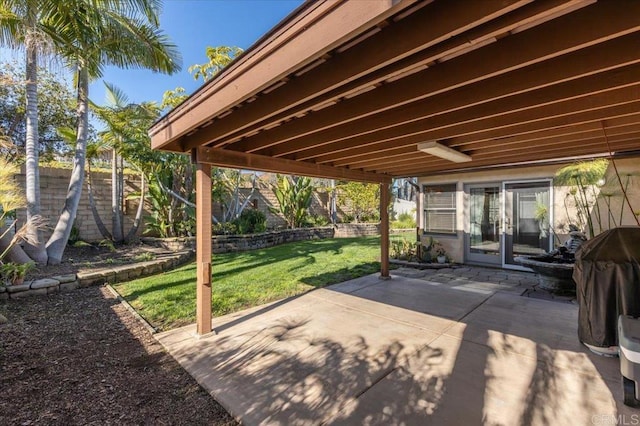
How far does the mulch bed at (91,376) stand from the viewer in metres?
2.35

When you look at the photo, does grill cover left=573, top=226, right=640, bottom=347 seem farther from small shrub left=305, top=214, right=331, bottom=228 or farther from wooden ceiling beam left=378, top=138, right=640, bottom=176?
small shrub left=305, top=214, right=331, bottom=228

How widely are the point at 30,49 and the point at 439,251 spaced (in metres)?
10.5

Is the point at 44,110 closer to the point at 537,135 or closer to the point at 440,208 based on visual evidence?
the point at 440,208

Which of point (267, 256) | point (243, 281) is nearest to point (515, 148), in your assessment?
point (243, 281)

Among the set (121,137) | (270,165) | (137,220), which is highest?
(121,137)

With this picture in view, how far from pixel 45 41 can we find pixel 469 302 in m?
9.56

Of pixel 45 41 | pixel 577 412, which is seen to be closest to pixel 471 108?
pixel 577 412

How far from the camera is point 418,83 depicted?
7.39 feet

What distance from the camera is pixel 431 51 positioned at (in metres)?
→ 1.73

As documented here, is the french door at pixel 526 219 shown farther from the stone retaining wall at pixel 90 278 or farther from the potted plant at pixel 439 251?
the stone retaining wall at pixel 90 278

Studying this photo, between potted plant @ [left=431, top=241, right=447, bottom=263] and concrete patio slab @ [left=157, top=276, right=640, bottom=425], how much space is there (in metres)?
3.14

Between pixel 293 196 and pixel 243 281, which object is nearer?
pixel 243 281

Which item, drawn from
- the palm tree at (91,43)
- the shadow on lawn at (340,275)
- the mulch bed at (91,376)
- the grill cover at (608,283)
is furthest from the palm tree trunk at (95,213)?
the grill cover at (608,283)

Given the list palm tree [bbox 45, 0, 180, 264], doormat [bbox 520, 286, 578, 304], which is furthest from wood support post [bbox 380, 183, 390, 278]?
palm tree [bbox 45, 0, 180, 264]
